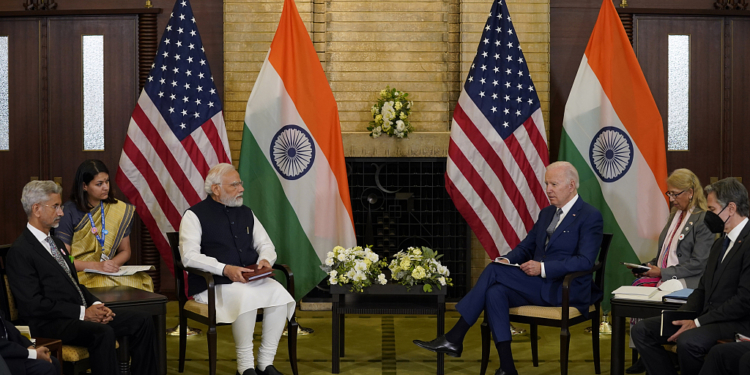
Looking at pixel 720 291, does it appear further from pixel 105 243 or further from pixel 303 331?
pixel 105 243

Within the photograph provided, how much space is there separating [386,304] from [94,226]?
205cm

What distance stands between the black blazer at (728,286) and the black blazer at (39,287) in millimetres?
3299

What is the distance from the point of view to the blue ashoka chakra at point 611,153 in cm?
573

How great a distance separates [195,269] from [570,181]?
2485 millimetres

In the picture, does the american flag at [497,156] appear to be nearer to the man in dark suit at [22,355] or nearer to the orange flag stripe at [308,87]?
the orange flag stripe at [308,87]

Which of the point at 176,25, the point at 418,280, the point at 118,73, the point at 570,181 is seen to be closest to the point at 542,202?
the point at 570,181

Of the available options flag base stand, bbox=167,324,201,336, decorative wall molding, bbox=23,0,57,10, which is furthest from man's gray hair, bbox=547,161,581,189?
decorative wall molding, bbox=23,0,57,10

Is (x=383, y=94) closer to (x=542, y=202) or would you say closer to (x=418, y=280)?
(x=542, y=202)

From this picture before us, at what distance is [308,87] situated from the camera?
5742 millimetres

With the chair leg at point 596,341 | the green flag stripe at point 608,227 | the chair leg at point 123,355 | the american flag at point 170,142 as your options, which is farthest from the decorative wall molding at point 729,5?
the chair leg at point 123,355

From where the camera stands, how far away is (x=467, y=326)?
4598 millimetres

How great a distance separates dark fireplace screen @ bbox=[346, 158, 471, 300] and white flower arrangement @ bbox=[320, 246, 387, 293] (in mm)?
1962

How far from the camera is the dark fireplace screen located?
22.3 ft

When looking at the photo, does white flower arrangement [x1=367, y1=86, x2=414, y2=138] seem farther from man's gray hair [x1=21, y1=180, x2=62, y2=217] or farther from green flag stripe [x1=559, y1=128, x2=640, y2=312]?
man's gray hair [x1=21, y1=180, x2=62, y2=217]
